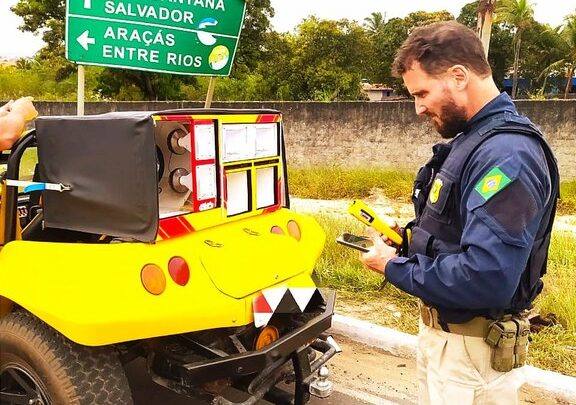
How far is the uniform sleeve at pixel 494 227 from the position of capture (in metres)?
1.62

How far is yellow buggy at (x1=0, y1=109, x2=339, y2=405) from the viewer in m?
2.18

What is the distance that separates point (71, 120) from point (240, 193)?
2.73ft

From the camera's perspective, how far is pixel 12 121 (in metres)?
2.54

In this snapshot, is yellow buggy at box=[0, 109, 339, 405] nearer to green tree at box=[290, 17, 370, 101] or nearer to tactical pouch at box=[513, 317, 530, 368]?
tactical pouch at box=[513, 317, 530, 368]

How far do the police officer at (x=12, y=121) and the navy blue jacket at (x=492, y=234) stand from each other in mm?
1847

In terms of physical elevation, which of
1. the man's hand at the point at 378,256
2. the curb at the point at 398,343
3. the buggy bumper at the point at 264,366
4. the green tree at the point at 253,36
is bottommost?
the curb at the point at 398,343

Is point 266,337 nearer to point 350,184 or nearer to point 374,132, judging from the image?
point 350,184

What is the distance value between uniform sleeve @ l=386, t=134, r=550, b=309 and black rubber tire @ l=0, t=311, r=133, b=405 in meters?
1.28

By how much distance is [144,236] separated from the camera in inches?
89.7

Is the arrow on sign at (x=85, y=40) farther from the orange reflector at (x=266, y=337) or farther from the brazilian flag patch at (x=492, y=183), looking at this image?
the brazilian flag patch at (x=492, y=183)

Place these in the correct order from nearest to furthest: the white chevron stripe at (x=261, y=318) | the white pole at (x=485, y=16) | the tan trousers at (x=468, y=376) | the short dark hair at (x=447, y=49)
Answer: the short dark hair at (x=447, y=49) < the tan trousers at (x=468, y=376) < the white chevron stripe at (x=261, y=318) < the white pole at (x=485, y=16)

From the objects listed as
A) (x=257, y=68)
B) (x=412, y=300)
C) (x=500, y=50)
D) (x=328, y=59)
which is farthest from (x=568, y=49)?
(x=412, y=300)

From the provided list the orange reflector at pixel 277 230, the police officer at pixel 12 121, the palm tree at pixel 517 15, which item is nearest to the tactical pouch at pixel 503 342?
the orange reflector at pixel 277 230

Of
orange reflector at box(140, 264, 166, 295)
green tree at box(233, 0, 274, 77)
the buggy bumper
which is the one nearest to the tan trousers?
the buggy bumper
